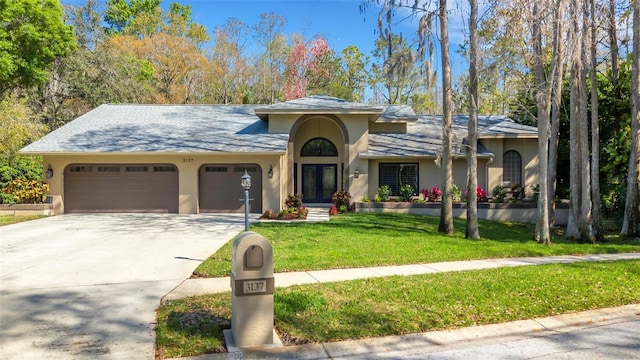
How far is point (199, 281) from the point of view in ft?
23.9

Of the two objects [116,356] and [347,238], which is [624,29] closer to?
[347,238]

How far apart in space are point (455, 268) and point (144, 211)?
548 inches

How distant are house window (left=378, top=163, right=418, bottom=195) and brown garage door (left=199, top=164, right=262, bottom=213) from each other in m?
5.73

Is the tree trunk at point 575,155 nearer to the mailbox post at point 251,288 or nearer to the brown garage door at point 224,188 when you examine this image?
the brown garage door at point 224,188

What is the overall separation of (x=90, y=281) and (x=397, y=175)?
14.7m

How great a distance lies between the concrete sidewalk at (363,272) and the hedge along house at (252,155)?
690cm

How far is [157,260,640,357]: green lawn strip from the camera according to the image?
5.02 meters

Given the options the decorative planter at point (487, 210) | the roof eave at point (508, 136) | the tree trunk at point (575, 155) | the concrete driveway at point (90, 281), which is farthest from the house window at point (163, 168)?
the tree trunk at point (575, 155)

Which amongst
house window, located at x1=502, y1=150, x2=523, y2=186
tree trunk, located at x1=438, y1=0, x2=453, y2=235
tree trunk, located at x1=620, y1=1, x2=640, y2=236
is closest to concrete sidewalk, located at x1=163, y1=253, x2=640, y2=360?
tree trunk, located at x1=438, y1=0, x2=453, y2=235

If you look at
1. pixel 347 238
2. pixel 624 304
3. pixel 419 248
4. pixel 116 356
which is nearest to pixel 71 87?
pixel 347 238

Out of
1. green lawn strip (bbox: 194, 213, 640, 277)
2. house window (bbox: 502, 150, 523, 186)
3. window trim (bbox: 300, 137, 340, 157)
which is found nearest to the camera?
green lawn strip (bbox: 194, 213, 640, 277)

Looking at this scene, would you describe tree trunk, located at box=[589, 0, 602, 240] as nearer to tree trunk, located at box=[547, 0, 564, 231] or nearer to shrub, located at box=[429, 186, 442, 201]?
tree trunk, located at box=[547, 0, 564, 231]

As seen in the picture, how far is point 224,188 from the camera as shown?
18125 millimetres

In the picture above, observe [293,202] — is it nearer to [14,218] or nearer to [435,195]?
[435,195]
